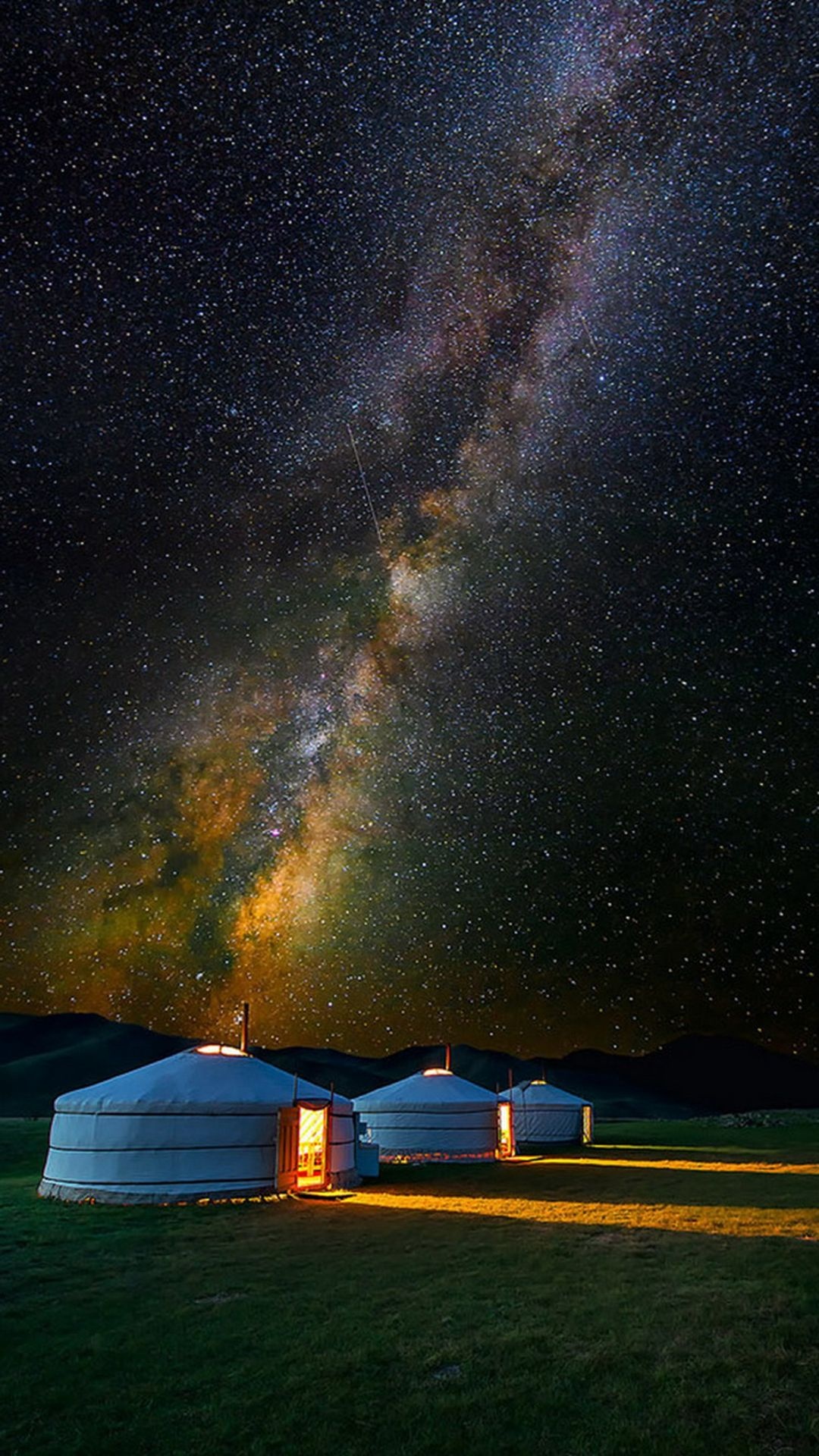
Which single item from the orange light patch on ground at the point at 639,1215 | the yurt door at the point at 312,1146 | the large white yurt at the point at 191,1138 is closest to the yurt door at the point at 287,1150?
the large white yurt at the point at 191,1138

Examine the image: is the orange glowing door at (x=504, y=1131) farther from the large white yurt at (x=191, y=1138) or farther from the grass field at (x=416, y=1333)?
the grass field at (x=416, y=1333)

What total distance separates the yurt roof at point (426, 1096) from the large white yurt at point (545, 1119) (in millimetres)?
3970

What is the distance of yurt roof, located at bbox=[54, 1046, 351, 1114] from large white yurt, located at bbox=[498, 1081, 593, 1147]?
42.5ft

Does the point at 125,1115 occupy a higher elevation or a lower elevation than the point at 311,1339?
higher

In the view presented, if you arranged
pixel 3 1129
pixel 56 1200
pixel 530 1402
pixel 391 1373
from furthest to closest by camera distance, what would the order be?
pixel 3 1129 < pixel 56 1200 < pixel 391 1373 < pixel 530 1402

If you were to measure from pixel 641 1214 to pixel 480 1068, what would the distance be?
118748 millimetres

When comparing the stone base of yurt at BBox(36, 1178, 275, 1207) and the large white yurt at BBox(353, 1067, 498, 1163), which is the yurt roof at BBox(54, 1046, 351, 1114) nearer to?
the stone base of yurt at BBox(36, 1178, 275, 1207)

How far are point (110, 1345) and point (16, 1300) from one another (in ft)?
6.45

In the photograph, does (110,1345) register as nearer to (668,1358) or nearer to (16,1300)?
(16,1300)

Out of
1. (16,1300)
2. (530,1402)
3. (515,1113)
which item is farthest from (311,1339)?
(515,1113)

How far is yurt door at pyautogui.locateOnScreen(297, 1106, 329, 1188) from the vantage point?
1561 centimetres

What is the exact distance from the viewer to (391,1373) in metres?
5.21

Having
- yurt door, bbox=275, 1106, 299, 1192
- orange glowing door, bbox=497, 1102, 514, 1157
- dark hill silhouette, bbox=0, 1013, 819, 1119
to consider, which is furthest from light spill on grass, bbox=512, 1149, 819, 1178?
dark hill silhouette, bbox=0, 1013, 819, 1119

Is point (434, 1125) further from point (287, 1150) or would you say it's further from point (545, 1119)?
point (287, 1150)
